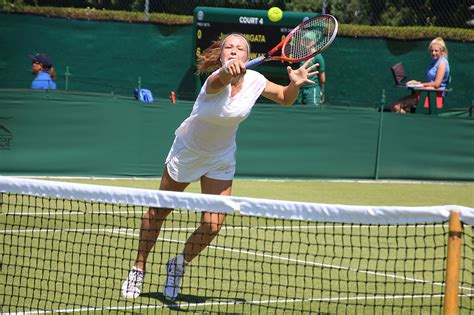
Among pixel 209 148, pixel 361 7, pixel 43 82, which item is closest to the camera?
pixel 209 148

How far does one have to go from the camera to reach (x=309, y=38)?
6668 millimetres

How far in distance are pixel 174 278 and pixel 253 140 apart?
275 inches

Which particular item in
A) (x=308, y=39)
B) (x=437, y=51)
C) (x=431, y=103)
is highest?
(x=437, y=51)

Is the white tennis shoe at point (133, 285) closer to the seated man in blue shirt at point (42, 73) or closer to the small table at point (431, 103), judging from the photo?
the seated man in blue shirt at point (42, 73)

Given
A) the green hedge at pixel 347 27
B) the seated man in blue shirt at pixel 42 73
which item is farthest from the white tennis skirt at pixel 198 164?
the green hedge at pixel 347 27

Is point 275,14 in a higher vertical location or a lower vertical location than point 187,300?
higher

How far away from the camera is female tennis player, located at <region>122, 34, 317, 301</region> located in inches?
221

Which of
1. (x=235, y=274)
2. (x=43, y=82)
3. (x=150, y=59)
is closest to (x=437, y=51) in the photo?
(x=43, y=82)

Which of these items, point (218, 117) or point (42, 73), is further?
point (42, 73)

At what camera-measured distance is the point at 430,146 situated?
13.3m

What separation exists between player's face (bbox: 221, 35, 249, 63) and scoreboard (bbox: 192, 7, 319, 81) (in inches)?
402

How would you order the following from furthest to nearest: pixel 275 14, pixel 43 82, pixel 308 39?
pixel 275 14
pixel 43 82
pixel 308 39

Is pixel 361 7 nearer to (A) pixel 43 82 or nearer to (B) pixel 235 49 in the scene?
(A) pixel 43 82

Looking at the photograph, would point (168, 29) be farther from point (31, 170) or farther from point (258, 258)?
point (258, 258)
